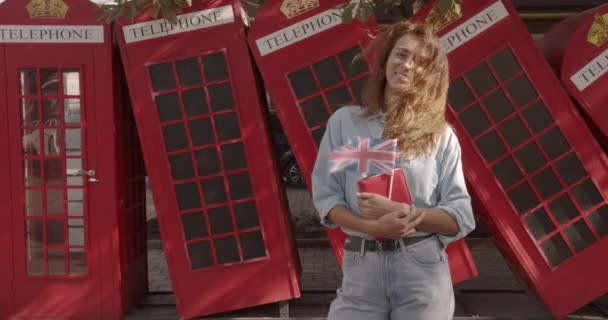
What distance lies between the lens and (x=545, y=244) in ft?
13.7

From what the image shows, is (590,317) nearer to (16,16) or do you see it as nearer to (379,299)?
(379,299)

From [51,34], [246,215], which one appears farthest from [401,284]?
[51,34]

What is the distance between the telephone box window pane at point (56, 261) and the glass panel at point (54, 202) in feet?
0.87

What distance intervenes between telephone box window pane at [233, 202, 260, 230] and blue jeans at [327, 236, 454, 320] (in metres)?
2.34

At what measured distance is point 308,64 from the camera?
13.9 feet

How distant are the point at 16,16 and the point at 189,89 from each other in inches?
49.4

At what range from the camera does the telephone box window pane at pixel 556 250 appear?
4.16 m

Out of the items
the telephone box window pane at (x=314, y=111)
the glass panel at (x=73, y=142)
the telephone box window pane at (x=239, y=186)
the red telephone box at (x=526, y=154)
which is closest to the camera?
the red telephone box at (x=526, y=154)

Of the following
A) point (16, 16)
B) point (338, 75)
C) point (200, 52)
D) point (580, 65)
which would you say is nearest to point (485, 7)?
point (580, 65)

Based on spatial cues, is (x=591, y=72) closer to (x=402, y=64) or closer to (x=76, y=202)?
(x=402, y=64)

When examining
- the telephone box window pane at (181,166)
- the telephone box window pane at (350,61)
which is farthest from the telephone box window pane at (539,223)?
the telephone box window pane at (181,166)

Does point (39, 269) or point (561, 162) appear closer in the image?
point (561, 162)

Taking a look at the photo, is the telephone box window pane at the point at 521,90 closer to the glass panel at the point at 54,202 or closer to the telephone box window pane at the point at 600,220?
the telephone box window pane at the point at 600,220

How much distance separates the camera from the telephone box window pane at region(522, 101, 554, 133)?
165 inches
